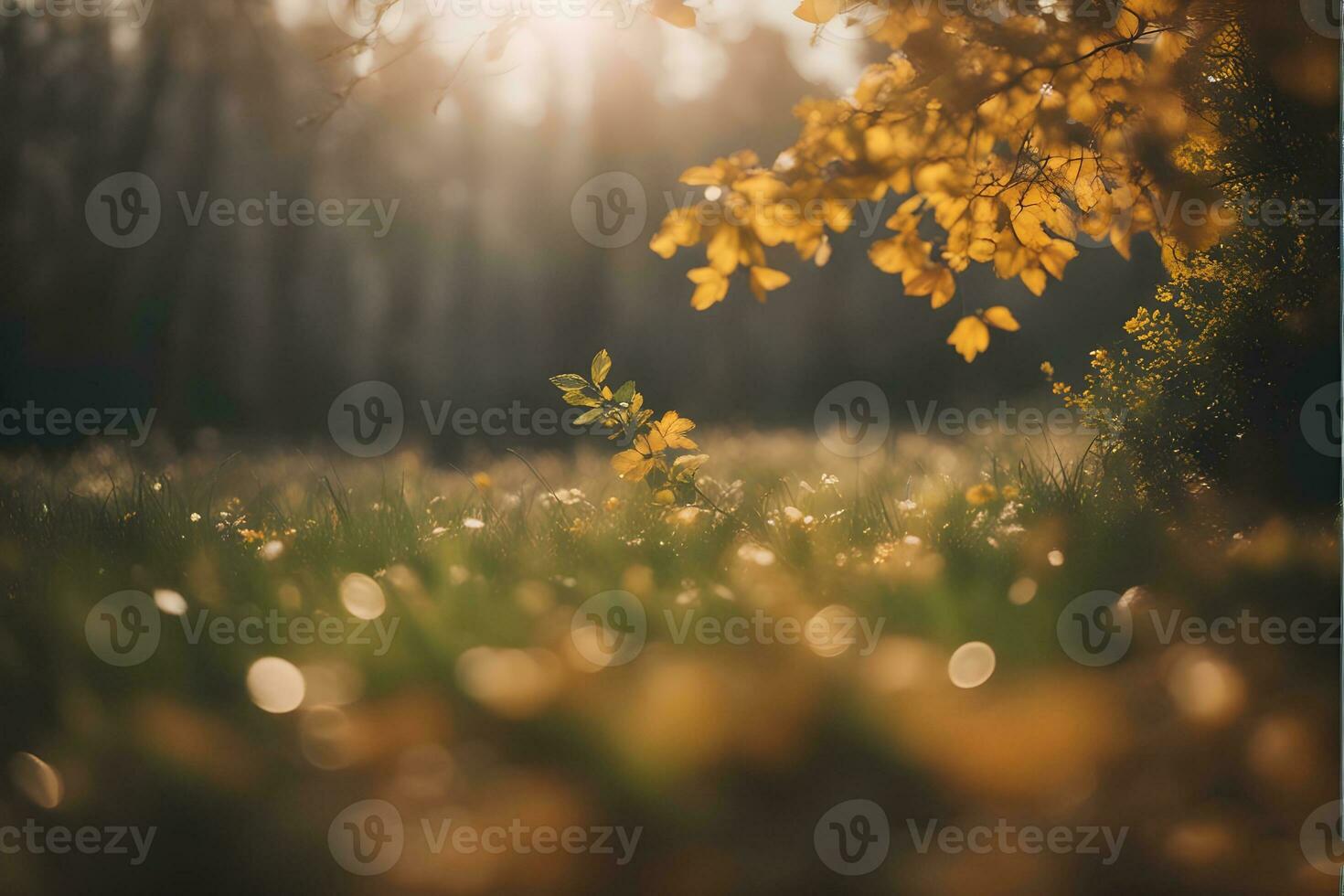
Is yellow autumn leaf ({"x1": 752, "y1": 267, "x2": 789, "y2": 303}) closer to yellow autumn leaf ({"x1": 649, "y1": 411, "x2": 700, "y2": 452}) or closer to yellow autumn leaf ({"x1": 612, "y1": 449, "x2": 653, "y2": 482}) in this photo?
yellow autumn leaf ({"x1": 649, "y1": 411, "x2": 700, "y2": 452})

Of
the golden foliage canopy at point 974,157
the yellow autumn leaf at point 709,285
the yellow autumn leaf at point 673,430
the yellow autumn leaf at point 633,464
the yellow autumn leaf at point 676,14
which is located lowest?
the yellow autumn leaf at point 633,464

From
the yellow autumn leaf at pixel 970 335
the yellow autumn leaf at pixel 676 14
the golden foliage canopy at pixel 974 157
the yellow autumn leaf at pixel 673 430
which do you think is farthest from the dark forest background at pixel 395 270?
the yellow autumn leaf at pixel 676 14

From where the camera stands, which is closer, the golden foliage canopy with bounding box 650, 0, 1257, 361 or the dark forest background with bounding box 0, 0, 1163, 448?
the golden foliage canopy with bounding box 650, 0, 1257, 361

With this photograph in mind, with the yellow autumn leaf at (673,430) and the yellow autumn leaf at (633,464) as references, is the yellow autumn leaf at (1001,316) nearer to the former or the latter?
the yellow autumn leaf at (673,430)

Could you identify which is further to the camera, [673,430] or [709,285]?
[673,430]

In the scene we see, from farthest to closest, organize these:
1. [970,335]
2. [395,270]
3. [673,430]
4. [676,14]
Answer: [395,270]
[673,430]
[970,335]
[676,14]

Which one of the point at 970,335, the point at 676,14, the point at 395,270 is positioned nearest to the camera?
the point at 676,14

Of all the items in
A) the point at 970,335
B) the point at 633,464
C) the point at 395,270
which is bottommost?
the point at 633,464

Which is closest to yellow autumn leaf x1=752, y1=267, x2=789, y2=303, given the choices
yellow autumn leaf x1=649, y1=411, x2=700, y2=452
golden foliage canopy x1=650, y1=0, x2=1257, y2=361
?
golden foliage canopy x1=650, y1=0, x2=1257, y2=361

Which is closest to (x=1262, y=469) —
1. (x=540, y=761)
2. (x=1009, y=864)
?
(x=1009, y=864)

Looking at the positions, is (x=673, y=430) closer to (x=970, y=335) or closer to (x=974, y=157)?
(x=970, y=335)

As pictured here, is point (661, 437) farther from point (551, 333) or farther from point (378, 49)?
point (551, 333)

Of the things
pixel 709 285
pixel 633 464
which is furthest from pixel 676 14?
pixel 633 464

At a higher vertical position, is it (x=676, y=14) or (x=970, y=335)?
(x=676, y=14)
